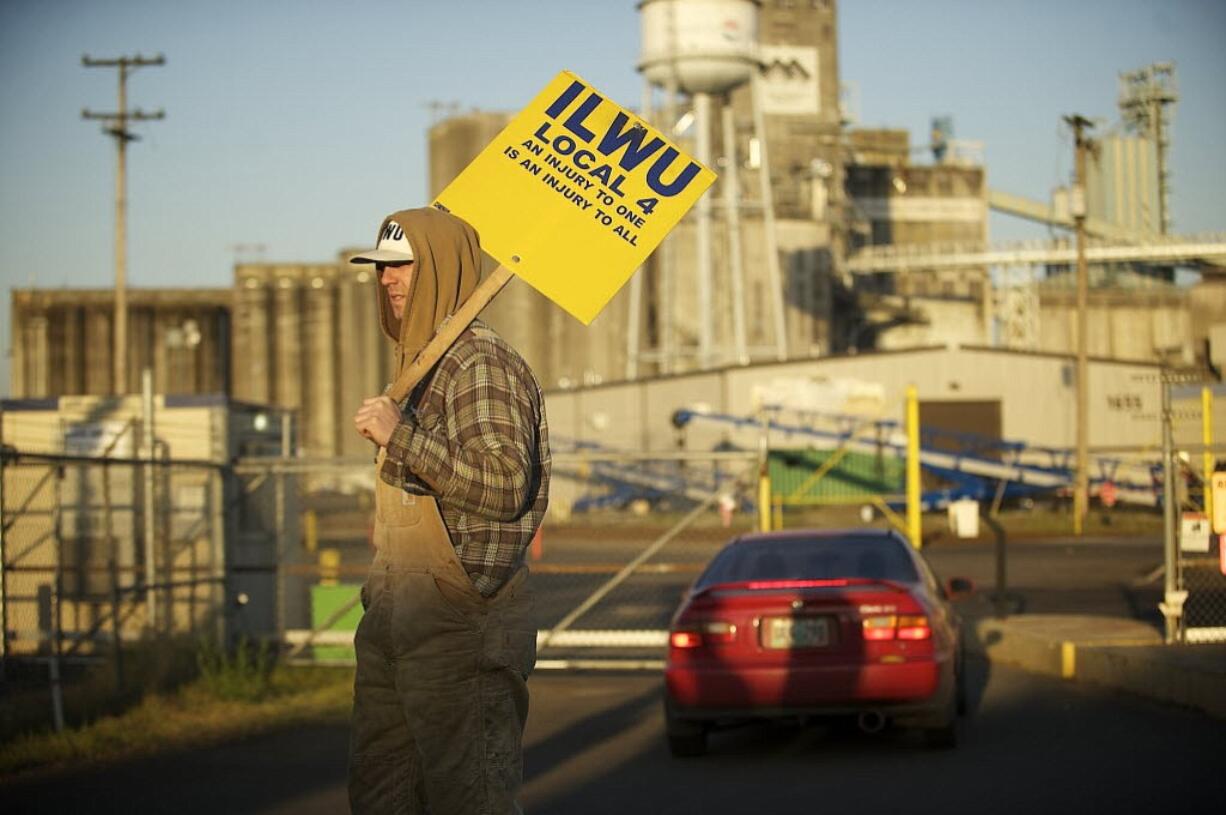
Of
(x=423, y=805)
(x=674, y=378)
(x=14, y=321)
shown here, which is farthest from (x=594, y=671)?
(x=14, y=321)

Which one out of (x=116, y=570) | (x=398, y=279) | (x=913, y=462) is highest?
(x=398, y=279)

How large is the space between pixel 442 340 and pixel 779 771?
626 cm

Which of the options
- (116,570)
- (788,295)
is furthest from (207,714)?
(788,295)

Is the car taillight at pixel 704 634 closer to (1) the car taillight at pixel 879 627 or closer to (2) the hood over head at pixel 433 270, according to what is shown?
(1) the car taillight at pixel 879 627

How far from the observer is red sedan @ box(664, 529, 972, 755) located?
1044 cm

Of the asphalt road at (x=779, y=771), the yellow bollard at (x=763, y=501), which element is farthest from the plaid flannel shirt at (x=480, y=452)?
the yellow bollard at (x=763, y=501)

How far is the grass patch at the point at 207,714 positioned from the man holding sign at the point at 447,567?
6716 mm

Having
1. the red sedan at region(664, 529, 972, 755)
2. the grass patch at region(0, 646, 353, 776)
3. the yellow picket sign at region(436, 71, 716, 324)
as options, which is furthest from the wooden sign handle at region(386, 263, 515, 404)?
the grass patch at region(0, 646, 353, 776)

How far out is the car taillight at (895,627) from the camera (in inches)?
413

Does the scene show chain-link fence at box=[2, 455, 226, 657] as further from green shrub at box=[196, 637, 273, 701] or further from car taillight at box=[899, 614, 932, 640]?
car taillight at box=[899, 614, 932, 640]

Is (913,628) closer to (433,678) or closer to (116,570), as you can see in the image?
(433,678)

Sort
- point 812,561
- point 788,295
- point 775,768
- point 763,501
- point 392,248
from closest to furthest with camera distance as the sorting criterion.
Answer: point 392,248 → point 775,768 → point 812,561 → point 763,501 → point 788,295

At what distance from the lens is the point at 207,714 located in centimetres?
1266

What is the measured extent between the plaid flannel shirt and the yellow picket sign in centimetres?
29
